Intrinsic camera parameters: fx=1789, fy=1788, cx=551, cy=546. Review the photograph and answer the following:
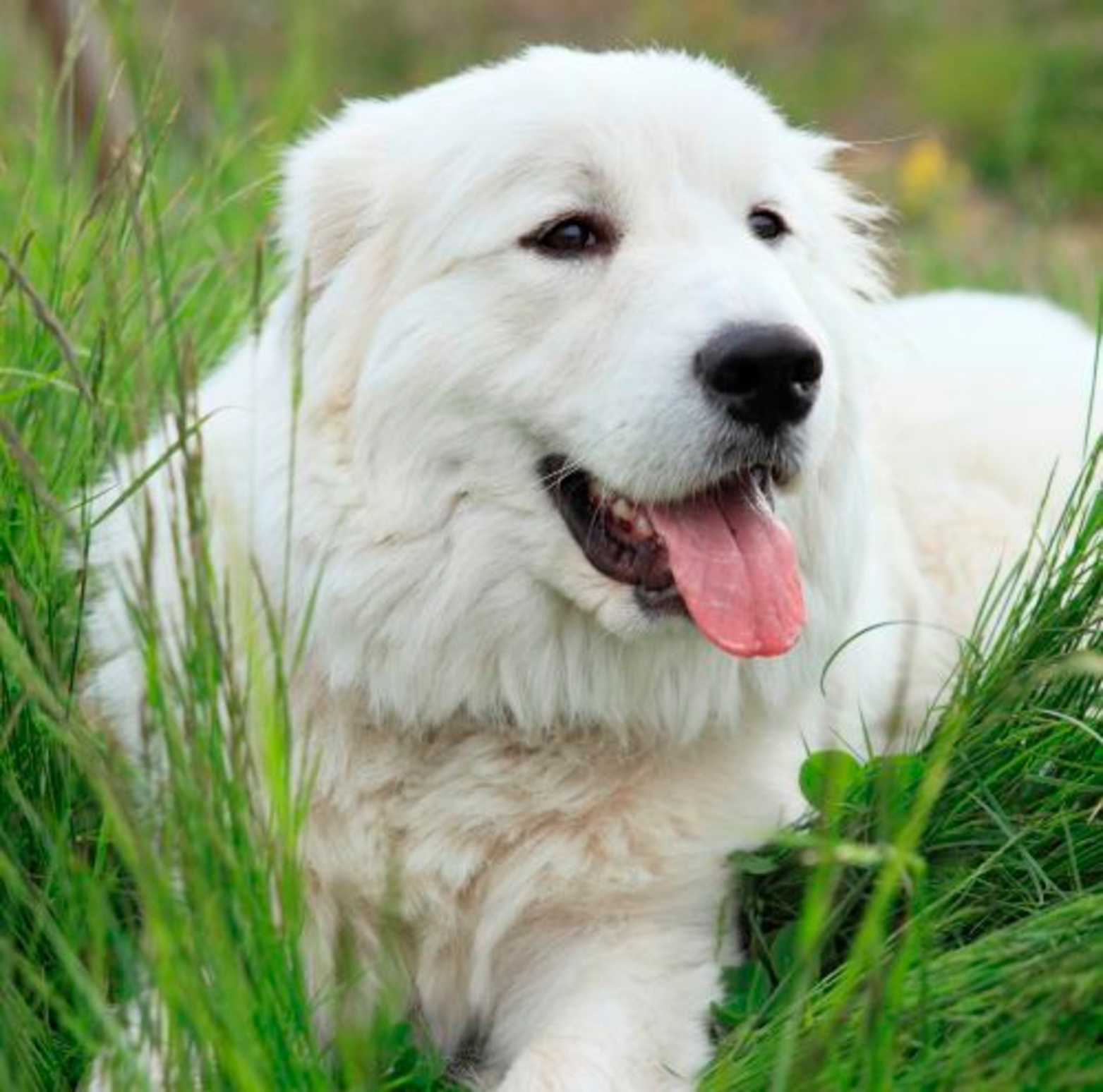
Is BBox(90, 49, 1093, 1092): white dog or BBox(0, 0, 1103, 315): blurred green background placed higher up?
BBox(90, 49, 1093, 1092): white dog

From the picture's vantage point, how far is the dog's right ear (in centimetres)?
295

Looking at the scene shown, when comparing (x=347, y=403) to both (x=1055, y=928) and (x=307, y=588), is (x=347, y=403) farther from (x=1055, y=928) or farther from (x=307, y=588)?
(x=1055, y=928)

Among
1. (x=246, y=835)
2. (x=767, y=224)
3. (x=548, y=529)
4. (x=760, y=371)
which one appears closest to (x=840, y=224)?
(x=767, y=224)

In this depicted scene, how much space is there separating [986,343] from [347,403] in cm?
210

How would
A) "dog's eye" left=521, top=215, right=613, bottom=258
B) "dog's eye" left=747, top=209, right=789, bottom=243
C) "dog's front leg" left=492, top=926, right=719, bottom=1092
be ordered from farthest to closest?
"dog's eye" left=747, top=209, right=789, bottom=243
"dog's eye" left=521, top=215, right=613, bottom=258
"dog's front leg" left=492, top=926, right=719, bottom=1092

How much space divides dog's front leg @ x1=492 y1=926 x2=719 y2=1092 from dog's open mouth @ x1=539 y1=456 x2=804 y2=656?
0.48 metres

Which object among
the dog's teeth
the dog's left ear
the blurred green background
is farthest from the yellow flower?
the dog's teeth

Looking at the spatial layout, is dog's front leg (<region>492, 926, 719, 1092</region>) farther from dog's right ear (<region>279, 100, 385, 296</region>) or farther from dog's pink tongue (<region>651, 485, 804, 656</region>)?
dog's right ear (<region>279, 100, 385, 296</region>)

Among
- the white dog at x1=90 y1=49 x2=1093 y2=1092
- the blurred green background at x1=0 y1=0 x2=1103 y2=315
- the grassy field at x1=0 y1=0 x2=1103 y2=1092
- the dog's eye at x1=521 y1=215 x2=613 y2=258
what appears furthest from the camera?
the blurred green background at x1=0 y1=0 x2=1103 y2=315

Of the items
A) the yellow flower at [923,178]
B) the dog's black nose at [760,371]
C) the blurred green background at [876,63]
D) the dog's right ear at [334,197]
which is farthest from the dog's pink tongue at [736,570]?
the yellow flower at [923,178]

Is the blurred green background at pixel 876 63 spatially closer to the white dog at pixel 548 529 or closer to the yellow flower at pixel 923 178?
the yellow flower at pixel 923 178

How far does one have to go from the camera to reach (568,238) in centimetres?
280

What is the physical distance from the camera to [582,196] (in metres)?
2.78

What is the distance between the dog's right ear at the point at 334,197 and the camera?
116 inches
